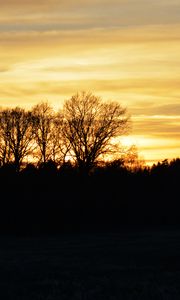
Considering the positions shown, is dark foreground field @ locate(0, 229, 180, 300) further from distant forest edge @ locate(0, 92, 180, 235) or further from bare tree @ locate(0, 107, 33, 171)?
bare tree @ locate(0, 107, 33, 171)

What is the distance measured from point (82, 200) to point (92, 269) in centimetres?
3445

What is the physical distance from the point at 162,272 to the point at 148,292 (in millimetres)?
5795

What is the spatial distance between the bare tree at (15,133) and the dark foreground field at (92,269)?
5376 centimetres

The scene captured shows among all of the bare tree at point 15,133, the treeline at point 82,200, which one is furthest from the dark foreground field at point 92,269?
the bare tree at point 15,133

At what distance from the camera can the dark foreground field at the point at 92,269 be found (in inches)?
906

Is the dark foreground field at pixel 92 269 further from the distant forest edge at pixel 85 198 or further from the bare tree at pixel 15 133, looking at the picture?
the bare tree at pixel 15 133

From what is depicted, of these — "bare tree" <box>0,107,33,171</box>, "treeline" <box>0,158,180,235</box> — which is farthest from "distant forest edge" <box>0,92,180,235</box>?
"bare tree" <box>0,107,33,171</box>

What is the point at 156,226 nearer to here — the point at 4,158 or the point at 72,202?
the point at 72,202

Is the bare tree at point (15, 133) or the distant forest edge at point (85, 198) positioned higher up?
the bare tree at point (15, 133)

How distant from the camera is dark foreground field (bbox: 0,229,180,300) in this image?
23.0 meters

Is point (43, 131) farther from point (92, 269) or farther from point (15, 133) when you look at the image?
point (92, 269)

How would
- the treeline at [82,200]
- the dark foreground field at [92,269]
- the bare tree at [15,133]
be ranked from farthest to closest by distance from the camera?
the bare tree at [15,133] < the treeline at [82,200] < the dark foreground field at [92,269]

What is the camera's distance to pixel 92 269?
98.8 ft

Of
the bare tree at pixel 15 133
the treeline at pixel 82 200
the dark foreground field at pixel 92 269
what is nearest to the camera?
the dark foreground field at pixel 92 269
